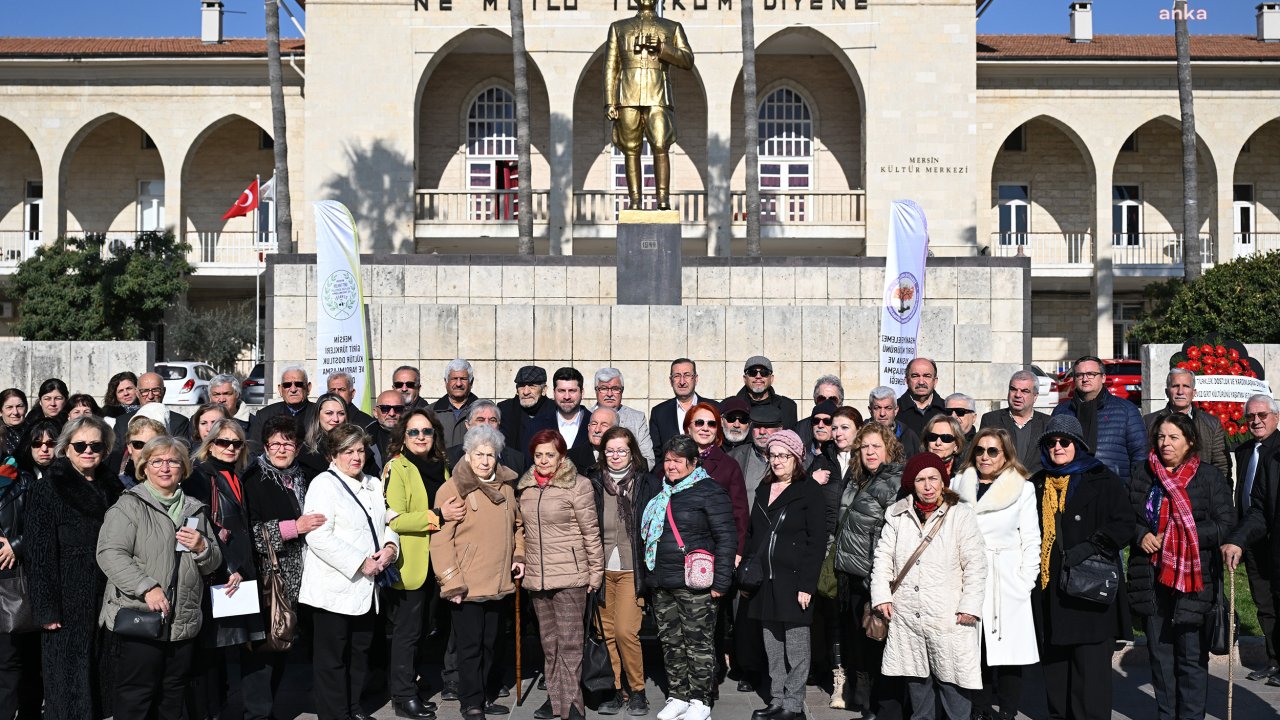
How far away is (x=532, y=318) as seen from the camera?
40.5ft

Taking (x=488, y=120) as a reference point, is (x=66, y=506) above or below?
below

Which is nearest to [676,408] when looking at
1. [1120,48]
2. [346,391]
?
[346,391]

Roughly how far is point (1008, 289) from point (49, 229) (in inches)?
986

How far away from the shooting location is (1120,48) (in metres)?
31.5

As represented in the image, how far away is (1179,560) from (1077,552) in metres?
0.69

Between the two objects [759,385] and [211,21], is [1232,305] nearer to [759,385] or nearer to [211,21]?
[759,385]

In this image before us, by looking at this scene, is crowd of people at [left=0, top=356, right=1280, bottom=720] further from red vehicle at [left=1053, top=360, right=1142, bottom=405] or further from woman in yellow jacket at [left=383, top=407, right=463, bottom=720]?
red vehicle at [left=1053, top=360, right=1142, bottom=405]

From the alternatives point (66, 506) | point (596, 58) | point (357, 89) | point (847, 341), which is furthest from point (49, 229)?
point (66, 506)

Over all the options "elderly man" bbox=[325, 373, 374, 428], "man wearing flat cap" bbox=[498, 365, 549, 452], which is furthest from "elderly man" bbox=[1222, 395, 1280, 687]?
"elderly man" bbox=[325, 373, 374, 428]

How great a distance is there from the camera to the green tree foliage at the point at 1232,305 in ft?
59.7

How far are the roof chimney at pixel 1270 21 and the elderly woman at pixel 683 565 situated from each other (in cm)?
3190

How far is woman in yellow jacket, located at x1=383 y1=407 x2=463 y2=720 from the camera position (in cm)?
674

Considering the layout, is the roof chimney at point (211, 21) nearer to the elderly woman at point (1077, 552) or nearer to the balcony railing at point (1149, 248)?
the balcony railing at point (1149, 248)

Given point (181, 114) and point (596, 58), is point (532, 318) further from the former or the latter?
point (181, 114)
